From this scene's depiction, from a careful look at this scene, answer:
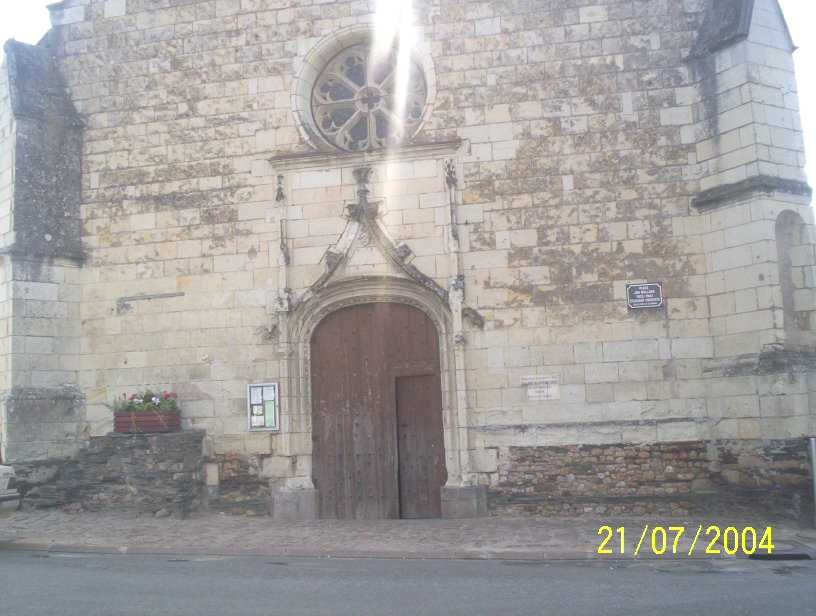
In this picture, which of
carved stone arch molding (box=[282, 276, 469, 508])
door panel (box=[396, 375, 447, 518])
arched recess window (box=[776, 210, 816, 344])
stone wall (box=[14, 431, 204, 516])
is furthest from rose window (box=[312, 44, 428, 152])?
arched recess window (box=[776, 210, 816, 344])

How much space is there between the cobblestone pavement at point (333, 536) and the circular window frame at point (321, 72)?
16.0ft

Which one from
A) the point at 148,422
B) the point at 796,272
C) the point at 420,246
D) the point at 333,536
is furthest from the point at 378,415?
the point at 796,272

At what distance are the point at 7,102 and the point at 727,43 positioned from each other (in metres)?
9.50

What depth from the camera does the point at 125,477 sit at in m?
10.4

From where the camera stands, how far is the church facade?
977 centimetres

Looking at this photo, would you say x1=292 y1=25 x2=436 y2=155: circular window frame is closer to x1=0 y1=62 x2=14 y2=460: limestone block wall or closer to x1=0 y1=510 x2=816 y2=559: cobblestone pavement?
x1=0 y1=62 x2=14 y2=460: limestone block wall

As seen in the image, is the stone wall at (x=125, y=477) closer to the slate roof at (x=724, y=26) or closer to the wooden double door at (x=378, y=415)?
the wooden double door at (x=378, y=415)

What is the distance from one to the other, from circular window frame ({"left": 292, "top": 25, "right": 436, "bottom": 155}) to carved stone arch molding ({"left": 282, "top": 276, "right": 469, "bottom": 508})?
1.84 m

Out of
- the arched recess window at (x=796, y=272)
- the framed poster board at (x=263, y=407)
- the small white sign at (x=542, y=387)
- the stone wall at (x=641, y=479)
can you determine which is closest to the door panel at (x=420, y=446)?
the stone wall at (x=641, y=479)

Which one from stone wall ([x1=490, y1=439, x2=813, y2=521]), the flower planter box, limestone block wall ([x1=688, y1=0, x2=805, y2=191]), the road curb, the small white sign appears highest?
limestone block wall ([x1=688, y1=0, x2=805, y2=191])

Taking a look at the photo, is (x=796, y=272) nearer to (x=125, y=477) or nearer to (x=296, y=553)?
(x=296, y=553)

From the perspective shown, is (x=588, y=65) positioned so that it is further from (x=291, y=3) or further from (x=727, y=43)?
(x=291, y=3)

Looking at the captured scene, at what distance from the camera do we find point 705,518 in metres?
9.39

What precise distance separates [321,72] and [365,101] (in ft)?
2.49
